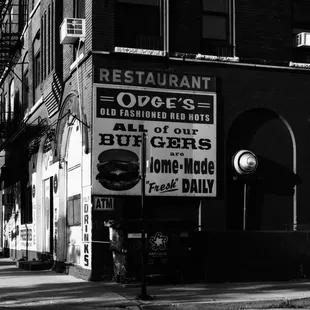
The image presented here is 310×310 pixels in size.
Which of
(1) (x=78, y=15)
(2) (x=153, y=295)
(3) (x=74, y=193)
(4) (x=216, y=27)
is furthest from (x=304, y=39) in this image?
(2) (x=153, y=295)

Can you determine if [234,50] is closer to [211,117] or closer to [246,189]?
[211,117]

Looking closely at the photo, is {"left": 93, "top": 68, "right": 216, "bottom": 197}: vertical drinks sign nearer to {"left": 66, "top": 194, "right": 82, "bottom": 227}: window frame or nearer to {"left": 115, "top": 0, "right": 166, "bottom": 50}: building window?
{"left": 115, "top": 0, "right": 166, "bottom": 50}: building window

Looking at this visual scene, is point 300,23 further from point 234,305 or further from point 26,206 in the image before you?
point 26,206

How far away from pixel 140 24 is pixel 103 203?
4797 mm

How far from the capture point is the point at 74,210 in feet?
65.8

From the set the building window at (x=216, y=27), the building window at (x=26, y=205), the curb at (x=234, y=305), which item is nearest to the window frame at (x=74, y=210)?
the building window at (x=216, y=27)

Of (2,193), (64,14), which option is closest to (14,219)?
(2,193)

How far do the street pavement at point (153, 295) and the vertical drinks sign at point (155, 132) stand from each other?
256 cm

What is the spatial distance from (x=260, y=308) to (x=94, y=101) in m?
6.64

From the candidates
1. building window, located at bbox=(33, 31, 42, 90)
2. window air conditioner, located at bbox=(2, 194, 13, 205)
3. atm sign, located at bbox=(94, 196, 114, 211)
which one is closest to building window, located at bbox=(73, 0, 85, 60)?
atm sign, located at bbox=(94, 196, 114, 211)

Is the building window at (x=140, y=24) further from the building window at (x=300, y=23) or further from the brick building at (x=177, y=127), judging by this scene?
the building window at (x=300, y=23)

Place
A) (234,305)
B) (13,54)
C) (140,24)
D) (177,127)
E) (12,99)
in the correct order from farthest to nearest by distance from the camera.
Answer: (12,99), (13,54), (140,24), (177,127), (234,305)

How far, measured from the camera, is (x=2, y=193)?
35.2 m

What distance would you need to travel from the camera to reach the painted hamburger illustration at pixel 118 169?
57.0 feet
